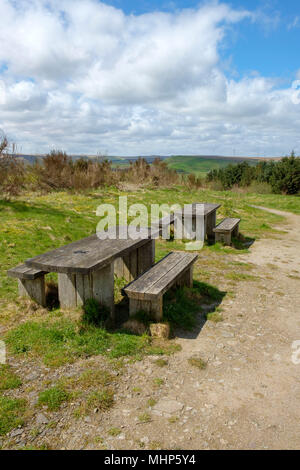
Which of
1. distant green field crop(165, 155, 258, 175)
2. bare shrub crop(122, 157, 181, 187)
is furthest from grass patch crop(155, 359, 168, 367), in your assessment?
distant green field crop(165, 155, 258, 175)

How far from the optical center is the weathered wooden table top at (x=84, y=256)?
339cm

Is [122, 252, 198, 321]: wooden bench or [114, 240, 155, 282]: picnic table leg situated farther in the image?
[114, 240, 155, 282]: picnic table leg

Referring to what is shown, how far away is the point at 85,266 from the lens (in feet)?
11.0

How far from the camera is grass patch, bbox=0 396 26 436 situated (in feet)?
7.54

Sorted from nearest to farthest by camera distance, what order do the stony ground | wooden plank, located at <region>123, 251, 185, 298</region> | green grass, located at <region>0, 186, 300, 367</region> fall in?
the stony ground < green grass, located at <region>0, 186, 300, 367</region> < wooden plank, located at <region>123, 251, 185, 298</region>

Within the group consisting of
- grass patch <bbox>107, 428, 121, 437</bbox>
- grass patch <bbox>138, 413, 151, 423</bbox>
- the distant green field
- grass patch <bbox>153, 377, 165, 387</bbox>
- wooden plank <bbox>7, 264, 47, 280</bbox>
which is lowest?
grass patch <bbox>153, 377, 165, 387</bbox>

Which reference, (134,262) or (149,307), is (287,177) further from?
(149,307)

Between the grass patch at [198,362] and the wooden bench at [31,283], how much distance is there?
1967 millimetres

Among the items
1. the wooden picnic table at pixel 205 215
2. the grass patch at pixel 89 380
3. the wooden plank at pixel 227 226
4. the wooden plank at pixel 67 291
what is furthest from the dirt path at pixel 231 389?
the wooden picnic table at pixel 205 215

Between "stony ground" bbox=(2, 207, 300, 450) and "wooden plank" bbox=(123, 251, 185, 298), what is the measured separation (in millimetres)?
666

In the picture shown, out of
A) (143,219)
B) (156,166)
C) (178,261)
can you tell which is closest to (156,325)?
(178,261)

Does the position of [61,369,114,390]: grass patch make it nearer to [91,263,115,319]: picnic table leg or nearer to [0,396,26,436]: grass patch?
[0,396,26,436]: grass patch

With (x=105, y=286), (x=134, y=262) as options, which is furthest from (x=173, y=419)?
(x=134, y=262)

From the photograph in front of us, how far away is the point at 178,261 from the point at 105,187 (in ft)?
40.8
